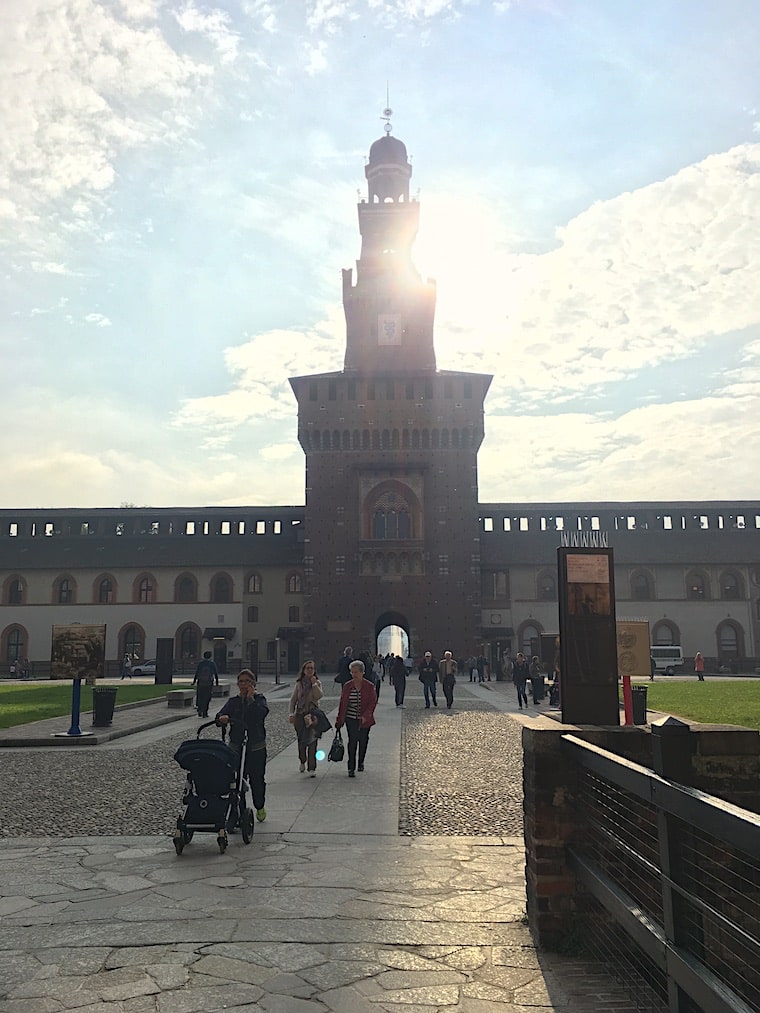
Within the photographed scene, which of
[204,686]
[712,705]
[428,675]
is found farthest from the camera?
[428,675]

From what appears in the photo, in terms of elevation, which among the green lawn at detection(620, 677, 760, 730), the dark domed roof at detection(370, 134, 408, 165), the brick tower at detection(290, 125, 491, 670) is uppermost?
the dark domed roof at detection(370, 134, 408, 165)

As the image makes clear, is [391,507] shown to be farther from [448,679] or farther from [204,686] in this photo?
[204,686]

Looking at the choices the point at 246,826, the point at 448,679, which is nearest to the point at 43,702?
the point at 448,679

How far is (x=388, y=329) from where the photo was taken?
51.5m

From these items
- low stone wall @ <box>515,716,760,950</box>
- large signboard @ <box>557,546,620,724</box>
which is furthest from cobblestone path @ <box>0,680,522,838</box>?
low stone wall @ <box>515,716,760,950</box>

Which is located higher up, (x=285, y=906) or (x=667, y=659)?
(x=667, y=659)

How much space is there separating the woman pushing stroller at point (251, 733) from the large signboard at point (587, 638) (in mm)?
3058

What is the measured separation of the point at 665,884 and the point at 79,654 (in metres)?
14.1

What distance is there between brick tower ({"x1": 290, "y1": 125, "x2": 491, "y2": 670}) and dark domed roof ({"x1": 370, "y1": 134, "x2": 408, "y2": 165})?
1534 centimetres

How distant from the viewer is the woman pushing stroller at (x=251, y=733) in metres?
7.84

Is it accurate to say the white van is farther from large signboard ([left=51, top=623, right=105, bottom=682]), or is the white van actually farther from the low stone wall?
the low stone wall

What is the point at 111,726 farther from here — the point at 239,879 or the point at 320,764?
the point at 239,879

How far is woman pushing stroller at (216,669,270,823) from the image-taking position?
7840 mm

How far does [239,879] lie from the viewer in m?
5.89
